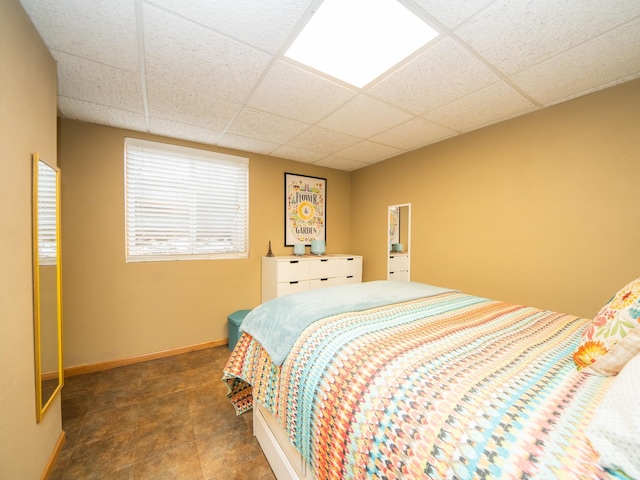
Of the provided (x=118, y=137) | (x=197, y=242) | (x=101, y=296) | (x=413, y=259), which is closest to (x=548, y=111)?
(x=413, y=259)

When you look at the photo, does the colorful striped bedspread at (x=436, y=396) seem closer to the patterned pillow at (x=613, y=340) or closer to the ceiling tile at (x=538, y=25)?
the patterned pillow at (x=613, y=340)

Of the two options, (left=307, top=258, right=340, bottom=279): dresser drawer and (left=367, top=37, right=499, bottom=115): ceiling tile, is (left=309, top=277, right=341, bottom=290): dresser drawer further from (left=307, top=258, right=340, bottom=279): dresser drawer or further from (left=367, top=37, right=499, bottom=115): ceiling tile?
(left=367, top=37, right=499, bottom=115): ceiling tile

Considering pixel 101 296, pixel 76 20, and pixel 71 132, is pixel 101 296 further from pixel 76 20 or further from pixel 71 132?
pixel 76 20

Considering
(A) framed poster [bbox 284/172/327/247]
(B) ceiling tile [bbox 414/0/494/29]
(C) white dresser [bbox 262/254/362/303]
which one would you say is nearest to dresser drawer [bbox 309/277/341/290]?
(C) white dresser [bbox 262/254/362/303]

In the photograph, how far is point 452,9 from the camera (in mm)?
1159

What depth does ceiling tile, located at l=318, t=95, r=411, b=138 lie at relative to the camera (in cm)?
200

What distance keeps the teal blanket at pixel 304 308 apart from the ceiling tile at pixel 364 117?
4.83ft

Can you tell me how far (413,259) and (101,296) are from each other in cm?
337

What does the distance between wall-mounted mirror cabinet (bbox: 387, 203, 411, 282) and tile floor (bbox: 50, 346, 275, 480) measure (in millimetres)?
2309

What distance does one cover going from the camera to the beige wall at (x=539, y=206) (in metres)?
1.75

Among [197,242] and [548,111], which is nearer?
[548,111]

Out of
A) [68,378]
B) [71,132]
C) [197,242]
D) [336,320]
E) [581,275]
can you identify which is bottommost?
[68,378]

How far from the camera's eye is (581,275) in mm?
1903

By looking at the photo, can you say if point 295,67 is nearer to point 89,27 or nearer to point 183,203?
point 89,27
